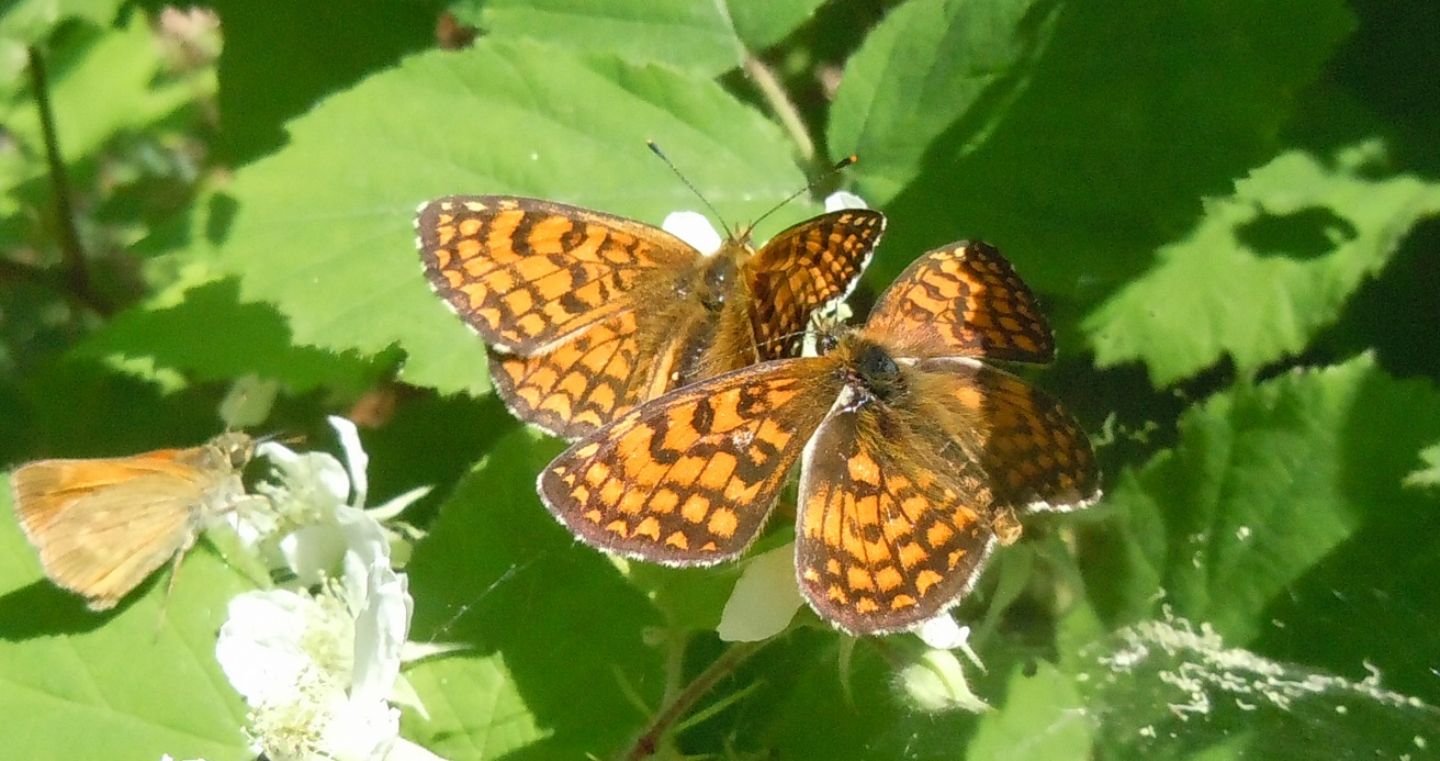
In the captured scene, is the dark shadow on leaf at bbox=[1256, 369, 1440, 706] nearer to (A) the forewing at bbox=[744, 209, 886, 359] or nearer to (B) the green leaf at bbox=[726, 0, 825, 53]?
(A) the forewing at bbox=[744, 209, 886, 359]

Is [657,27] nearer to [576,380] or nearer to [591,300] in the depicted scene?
[591,300]

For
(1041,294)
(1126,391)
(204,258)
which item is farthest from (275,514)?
(1126,391)

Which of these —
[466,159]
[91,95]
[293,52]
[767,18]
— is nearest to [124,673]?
[466,159]

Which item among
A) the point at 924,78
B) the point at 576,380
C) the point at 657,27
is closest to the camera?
the point at 576,380

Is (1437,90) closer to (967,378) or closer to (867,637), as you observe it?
(967,378)

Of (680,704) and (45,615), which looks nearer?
(680,704)

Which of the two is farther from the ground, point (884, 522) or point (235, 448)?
point (884, 522)
